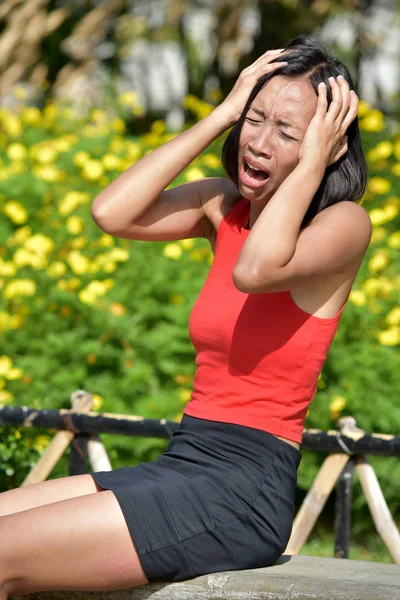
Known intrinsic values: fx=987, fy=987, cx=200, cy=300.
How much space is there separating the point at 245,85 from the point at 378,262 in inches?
93.1

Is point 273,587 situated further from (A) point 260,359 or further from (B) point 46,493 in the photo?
(B) point 46,493

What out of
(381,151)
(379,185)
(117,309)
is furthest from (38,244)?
(381,151)

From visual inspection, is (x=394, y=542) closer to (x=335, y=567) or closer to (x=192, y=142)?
(x=335, y=567)

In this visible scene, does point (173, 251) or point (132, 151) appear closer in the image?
point (173, 251)

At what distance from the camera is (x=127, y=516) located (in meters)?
2.17

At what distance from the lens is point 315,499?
3.30 m

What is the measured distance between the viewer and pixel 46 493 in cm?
247

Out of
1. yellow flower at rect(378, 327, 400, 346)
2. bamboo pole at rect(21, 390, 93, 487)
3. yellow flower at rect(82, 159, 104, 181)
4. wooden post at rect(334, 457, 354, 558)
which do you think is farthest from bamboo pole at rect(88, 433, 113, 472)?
yellow flower at rect(82, 159, 104, 181)

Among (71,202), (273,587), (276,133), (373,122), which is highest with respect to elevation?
(276,133)

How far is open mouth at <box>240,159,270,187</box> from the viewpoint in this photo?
2.42 m

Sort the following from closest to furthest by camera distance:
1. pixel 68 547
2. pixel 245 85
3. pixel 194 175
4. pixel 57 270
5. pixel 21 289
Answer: pixel 68 547 → pixel 245 85 → pixel 21 289 → pixel 57 270 → pixel 194 175

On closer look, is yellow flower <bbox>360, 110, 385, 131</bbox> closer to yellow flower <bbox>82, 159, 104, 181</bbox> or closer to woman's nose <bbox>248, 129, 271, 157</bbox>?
yellow flower <bbox>82, 159, 104, 181</bbox>

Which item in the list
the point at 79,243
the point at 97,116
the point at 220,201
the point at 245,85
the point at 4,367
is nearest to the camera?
the point at 245,85

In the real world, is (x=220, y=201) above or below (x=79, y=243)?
above
